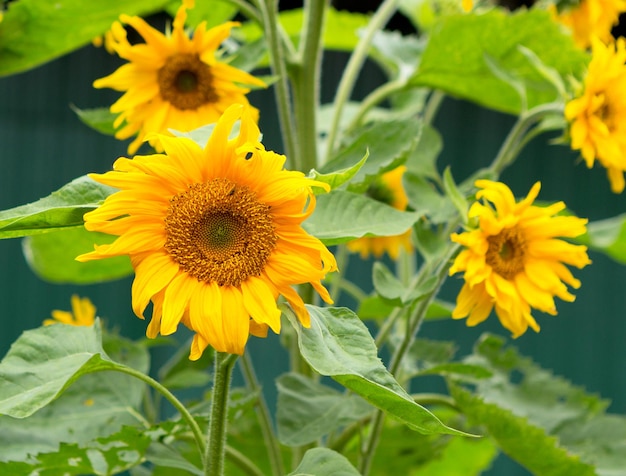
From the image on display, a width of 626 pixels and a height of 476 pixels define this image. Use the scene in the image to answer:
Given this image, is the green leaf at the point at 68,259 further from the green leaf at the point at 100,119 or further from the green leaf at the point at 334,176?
the green leaf at the point at 334,176

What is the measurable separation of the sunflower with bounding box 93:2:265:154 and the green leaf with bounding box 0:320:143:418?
0.14 metres

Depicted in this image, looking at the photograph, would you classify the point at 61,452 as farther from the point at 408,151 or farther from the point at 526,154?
the point at 526,154

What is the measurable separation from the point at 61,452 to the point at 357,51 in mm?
387

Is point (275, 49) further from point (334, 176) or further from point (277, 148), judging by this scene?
point (277, 148)

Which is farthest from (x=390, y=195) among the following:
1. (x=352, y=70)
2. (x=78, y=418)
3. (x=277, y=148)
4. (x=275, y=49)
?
(x=277, y=148)

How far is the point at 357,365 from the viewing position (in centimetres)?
36

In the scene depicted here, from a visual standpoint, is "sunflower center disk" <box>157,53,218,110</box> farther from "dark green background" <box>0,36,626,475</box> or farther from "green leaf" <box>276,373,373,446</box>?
"dark green background" <box>0,36,626,475</box>

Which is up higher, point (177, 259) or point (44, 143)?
point (177, 259)

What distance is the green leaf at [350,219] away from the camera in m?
0.45

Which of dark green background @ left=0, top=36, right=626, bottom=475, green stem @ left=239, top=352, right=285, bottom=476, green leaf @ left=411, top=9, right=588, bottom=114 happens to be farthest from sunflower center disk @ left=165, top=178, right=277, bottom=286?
dark green background @ left=0, top=36, right=626, bottom=475

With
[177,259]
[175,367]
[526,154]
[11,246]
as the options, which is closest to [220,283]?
[177,259]

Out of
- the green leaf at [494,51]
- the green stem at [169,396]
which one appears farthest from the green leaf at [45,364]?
the green leaf at [494,51]

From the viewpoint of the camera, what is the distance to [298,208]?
1.26 ft

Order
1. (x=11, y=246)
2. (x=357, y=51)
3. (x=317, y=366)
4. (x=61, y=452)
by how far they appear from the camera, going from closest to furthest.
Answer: (x=317, y=366) → (x=61, y=452) → (x=357, y=51) → (x=11, y=246)
